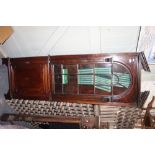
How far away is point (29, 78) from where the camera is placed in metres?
2.26

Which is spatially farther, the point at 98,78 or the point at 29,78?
the point at 29,78

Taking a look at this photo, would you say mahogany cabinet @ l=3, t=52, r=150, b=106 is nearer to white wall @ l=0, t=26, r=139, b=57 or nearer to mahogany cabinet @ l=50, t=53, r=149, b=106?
mahogany cabinet @ l=50, t=53, r=149, b=106

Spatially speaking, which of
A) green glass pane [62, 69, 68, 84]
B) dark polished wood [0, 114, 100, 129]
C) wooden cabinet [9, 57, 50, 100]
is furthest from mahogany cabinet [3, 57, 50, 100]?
dark polished wood [0, 114, 100, 129]

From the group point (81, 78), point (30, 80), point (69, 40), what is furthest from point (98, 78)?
point (30, 80)

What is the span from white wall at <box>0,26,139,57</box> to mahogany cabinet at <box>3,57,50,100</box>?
0.27 m

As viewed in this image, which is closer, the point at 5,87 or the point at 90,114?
the point at 5,87

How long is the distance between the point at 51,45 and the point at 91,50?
46cm

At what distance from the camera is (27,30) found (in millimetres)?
2344

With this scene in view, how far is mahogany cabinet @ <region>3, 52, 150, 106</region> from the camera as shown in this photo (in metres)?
1.96

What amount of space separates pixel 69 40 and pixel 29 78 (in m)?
0.60

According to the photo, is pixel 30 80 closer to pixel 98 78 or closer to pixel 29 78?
pixel 29 78

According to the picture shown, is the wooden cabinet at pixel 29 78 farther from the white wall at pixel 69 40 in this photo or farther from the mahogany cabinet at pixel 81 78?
the white wall at pixel 69 40
